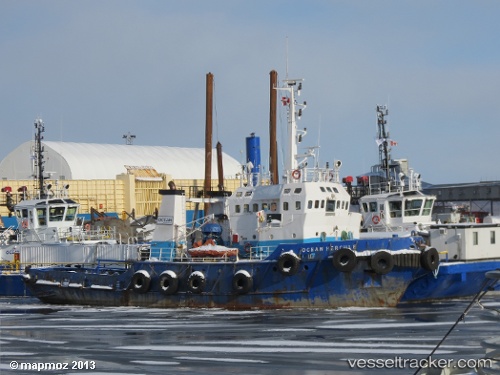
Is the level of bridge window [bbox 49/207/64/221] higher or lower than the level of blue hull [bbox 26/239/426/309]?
higher

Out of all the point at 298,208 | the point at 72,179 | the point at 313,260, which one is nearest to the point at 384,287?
the point at 313,260

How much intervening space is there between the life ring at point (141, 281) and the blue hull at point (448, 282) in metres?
7.57

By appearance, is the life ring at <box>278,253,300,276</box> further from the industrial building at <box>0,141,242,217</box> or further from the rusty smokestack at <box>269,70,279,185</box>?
the industrial building at <box>0,141,242,217</box>

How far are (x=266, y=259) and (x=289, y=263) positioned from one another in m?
0.97

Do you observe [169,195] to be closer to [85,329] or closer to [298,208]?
[298,208]

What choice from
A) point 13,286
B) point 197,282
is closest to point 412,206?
point 197,282

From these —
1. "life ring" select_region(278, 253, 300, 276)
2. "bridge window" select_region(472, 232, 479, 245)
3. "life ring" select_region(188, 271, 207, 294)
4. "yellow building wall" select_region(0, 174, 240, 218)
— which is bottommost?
"life ring" select_region(188, 271, 207, 294)

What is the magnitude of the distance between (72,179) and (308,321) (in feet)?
110

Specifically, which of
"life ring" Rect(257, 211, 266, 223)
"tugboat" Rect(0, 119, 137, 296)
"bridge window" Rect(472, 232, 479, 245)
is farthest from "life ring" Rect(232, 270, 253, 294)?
"bridge window" Rect(472, 232, 479, 245)

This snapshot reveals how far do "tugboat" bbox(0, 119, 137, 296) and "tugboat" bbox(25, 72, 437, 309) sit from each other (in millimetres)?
1201

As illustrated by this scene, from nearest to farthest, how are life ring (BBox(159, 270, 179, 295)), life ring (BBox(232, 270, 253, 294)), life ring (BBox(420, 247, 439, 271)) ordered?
life ring (BBox(420, 247, 439, 271)), life ring (BBox(232, 270, 253, 294)), life ring (BBox(159, 270, 179, 295))

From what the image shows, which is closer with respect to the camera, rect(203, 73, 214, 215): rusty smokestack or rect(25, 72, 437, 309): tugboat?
rect(25, 72, 437, 309): tugboat

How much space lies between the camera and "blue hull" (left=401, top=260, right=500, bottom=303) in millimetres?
26141

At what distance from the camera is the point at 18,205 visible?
114ft
